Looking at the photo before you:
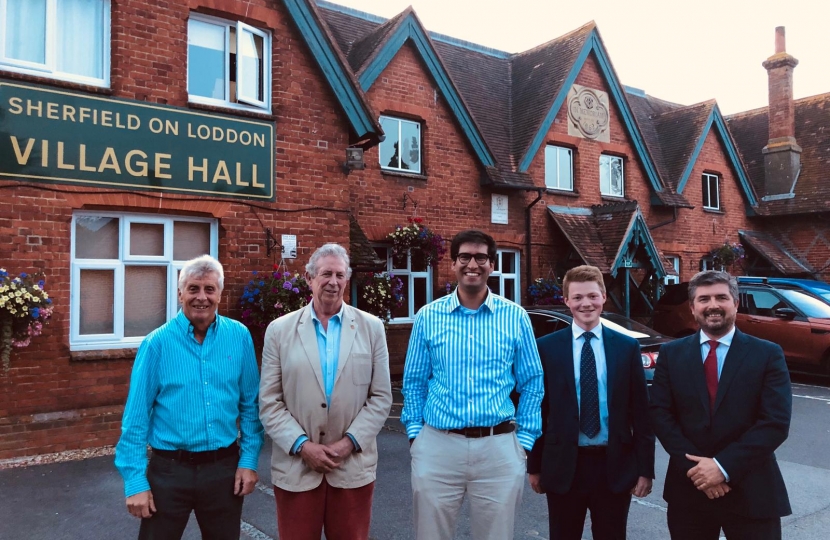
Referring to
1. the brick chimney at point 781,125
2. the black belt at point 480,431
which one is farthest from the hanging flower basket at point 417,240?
the brick chimney at point 781,125

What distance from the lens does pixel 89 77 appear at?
7.36 metres

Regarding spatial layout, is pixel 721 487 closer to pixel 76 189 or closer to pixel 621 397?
pixel 621 397

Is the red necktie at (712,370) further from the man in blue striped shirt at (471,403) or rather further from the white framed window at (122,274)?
the white framed window at (122,274)

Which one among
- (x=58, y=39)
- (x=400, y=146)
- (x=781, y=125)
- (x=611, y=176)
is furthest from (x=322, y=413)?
(x=781, y=125)

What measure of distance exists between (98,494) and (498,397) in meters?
4.30

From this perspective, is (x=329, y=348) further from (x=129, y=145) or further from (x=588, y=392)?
(x=129, y=145)

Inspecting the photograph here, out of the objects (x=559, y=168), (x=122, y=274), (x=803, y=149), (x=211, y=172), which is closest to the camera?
(x=122, y=274)

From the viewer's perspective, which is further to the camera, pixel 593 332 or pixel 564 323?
pixel 564 323

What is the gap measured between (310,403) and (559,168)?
504 inches

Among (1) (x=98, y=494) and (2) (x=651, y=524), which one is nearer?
(2) (x=651, y=524)

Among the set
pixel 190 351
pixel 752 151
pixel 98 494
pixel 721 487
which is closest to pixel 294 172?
pixel 98 494

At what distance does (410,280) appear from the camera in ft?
40.0

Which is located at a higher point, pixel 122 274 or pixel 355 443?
pixel 122 274

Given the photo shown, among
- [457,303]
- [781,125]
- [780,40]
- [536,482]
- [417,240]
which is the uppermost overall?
[780,40]
